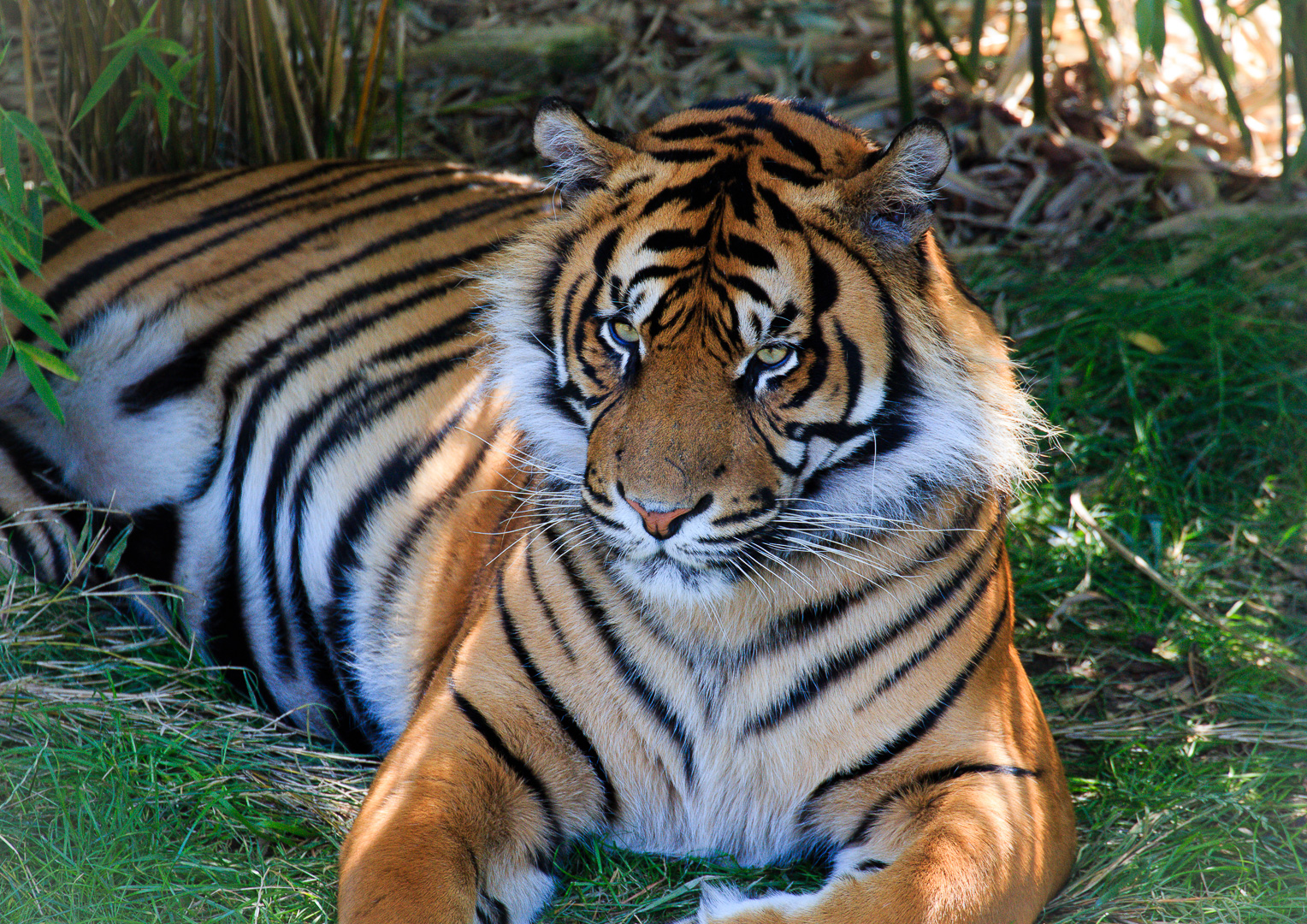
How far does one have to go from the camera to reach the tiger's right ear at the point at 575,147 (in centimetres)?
180

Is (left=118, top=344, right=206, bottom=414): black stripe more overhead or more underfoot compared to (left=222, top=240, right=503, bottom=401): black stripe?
more underfoot

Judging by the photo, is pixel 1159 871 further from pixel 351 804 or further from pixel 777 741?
pixel 351 804

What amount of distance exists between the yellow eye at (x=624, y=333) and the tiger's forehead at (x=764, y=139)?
0.26 meters

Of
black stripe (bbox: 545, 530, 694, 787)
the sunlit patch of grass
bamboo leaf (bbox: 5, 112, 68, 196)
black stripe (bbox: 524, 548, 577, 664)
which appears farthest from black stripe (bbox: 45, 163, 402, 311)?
black stripe (bbox: 545, 530, 694, 787)

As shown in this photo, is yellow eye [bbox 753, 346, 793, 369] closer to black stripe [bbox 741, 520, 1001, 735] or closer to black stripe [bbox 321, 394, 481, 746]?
black stripe [bbox 741, 520, 1001, 735]

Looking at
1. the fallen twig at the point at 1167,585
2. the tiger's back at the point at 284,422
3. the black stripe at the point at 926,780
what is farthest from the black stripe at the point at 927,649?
the fallen twig at the point at 1167,585

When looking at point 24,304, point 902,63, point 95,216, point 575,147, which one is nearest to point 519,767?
point 575,147

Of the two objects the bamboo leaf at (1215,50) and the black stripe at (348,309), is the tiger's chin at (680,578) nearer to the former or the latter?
the black stripe at (348,309)

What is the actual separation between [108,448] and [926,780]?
1.73 metres

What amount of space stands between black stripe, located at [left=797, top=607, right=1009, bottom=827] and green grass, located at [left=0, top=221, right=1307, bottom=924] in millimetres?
172

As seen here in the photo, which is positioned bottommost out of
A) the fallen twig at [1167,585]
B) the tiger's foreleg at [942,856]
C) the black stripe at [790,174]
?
the fallen twig at [1167,585]

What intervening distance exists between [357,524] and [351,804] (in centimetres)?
55

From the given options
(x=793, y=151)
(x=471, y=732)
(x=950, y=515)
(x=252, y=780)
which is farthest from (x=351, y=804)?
(x=793, y=151)

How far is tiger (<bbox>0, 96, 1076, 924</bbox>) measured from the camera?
164 cm
